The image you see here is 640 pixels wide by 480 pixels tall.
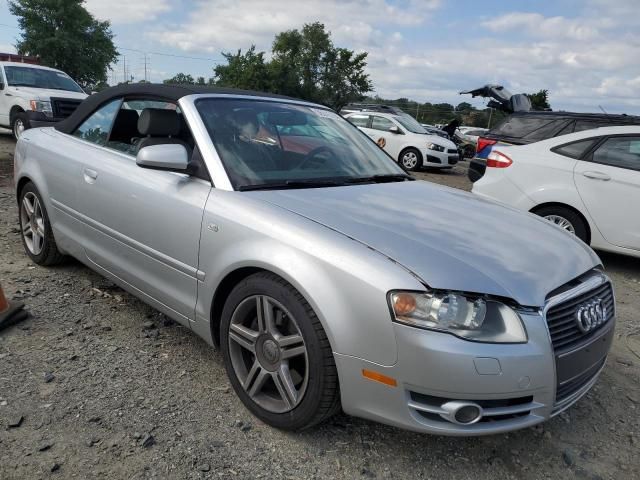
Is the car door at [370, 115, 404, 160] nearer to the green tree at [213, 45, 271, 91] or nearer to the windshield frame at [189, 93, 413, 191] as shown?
the windshield frame at [189, 93, 413, 191]

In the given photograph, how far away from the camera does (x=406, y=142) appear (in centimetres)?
1469

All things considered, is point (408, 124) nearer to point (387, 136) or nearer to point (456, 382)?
point (387, 136)

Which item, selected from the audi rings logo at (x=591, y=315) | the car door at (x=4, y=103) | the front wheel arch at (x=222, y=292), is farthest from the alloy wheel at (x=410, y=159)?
the front wheel arch at (x=222, y=292)

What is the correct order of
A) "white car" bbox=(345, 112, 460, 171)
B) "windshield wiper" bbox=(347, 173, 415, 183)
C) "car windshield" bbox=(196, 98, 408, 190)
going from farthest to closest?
"white car" bbox=(345, 112, 460, 171) → "windshield wiper" bbox=(347, 173, 415, 183) → "car windshield" bbox=(196, 98, 408, 190)

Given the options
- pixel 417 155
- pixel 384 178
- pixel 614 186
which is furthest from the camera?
pixel 417 155

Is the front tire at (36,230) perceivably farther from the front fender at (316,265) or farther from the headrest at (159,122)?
the front fender at (316,265)

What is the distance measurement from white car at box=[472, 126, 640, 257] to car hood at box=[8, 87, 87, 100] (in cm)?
953

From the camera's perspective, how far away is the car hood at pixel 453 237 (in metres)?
2.10

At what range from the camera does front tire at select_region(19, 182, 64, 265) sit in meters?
4.05

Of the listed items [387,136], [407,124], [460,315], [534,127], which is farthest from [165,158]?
[407,124]

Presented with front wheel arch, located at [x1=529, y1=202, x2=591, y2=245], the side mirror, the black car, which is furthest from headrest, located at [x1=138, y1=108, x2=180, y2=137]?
the black car

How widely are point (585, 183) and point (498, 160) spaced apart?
983 millimetres

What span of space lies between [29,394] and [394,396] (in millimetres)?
1797

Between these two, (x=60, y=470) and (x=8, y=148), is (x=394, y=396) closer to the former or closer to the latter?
(x=60, y=470)
